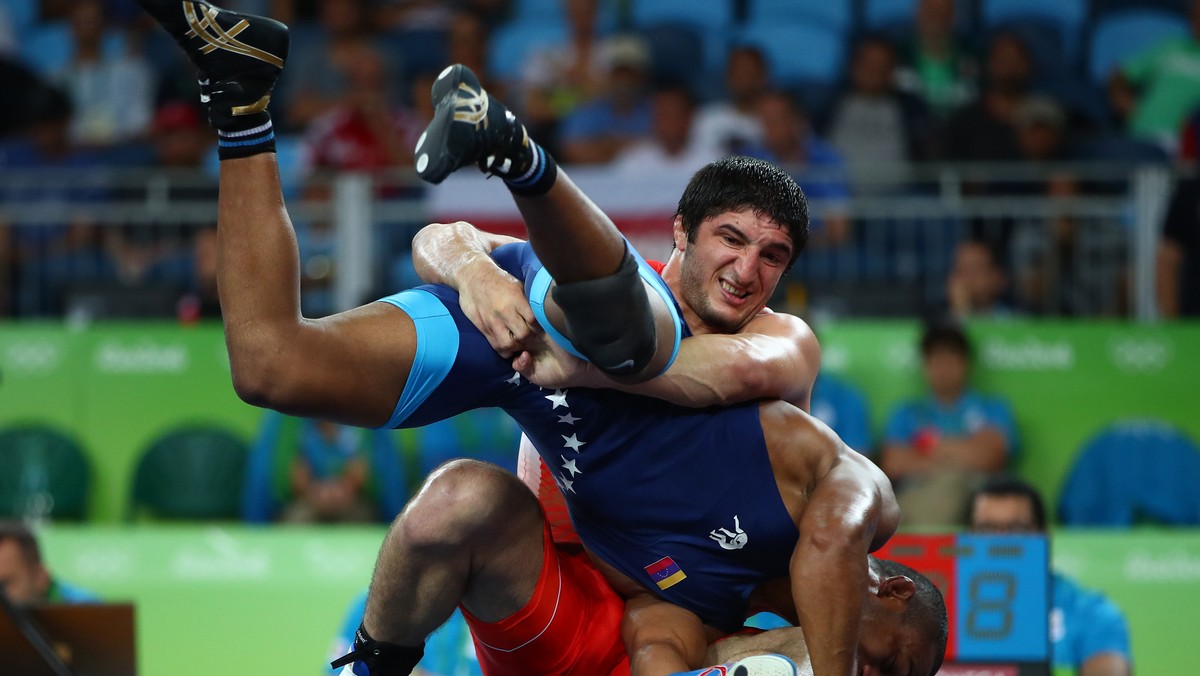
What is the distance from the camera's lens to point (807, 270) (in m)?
7.81

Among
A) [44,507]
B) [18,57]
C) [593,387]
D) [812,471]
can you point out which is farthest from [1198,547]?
[18,57]

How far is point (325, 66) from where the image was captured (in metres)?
9.54

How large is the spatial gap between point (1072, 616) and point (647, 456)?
2.52 meters

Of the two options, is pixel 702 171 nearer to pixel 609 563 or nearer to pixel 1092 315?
pixel 609 563

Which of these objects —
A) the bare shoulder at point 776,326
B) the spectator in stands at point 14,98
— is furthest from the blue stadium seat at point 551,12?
the bare shoulder at point 776,326

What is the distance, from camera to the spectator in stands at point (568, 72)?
905cm

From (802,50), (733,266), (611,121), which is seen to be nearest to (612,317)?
(733,266)

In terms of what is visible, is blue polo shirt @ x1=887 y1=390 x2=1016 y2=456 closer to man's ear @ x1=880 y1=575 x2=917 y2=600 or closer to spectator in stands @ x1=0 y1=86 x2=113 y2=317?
man's ear @ x1=880 y1=575 x2=917 y2=600

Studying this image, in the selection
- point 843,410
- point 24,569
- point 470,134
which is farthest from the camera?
point 843,410

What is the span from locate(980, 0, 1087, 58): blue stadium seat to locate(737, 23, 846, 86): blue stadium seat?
974mm

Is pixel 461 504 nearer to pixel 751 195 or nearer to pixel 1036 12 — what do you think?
pixel 751 195

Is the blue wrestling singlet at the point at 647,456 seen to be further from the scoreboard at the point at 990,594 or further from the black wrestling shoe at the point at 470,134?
the scoreboard at the point at 990,594

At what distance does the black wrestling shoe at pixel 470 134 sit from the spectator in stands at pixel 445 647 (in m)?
2.90

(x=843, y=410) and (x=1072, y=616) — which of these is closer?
(x=1072, y=616)
